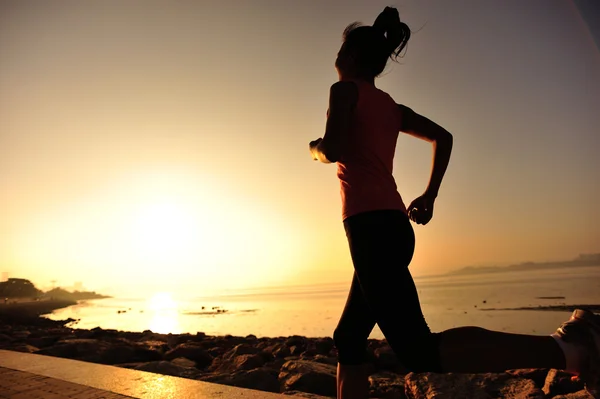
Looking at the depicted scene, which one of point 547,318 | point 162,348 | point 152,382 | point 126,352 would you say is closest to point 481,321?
point 547,318

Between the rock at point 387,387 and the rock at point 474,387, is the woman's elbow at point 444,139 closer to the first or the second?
the rock at point 474,387

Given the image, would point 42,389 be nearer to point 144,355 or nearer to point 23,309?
point 144,355

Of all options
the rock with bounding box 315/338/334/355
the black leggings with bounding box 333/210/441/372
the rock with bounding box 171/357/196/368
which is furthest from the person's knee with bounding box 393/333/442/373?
the rock with bounding box 315/338/334/355

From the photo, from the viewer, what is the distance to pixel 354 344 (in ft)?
6.91

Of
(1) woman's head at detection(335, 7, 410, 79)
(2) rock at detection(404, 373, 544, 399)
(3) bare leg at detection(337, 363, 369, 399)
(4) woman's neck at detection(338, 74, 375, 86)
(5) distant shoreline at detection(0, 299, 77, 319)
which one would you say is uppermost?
(1) woman's head at detection(335, 7, 410, 79)

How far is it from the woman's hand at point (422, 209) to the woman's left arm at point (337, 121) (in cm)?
56

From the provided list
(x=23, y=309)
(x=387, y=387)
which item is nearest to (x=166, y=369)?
(x=387, y=387)

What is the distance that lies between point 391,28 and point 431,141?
1.95ft

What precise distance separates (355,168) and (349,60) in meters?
0.56

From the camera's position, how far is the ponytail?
208 centimetres

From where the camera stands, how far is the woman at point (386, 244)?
1.65m

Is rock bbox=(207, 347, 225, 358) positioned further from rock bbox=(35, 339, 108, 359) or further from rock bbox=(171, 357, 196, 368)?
rock bbox=(35, 339, 108, 359)

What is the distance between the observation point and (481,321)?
20.5m

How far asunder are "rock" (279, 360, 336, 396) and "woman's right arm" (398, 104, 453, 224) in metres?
3.07
